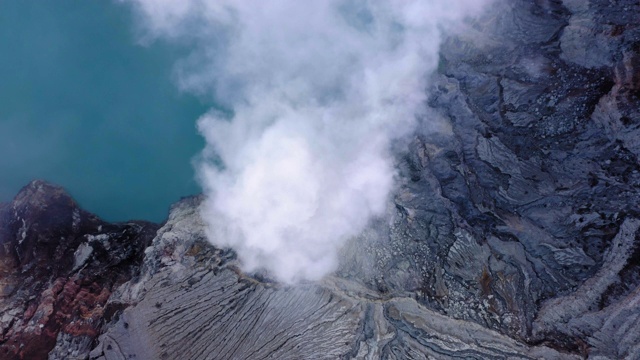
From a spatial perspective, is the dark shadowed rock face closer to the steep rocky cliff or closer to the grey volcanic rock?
the steep rocky cliff

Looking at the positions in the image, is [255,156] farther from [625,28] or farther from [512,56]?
[625,28]

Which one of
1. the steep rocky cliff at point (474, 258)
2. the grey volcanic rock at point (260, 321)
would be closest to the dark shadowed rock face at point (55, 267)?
the steep rocky cliff at point (474, 258)

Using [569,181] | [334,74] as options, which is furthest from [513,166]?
[334,74]

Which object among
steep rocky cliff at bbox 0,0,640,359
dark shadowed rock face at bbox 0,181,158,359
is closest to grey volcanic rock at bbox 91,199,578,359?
steep rocky cliff at bbox 0,0,640,359

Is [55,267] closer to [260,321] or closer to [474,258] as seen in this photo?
[260,321]

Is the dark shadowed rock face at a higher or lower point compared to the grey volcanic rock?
higher

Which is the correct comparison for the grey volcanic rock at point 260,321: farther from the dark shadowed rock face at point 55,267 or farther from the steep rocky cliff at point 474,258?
the dark shadowed rock face at point 55,267

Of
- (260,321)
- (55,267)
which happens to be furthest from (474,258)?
(55,267)
